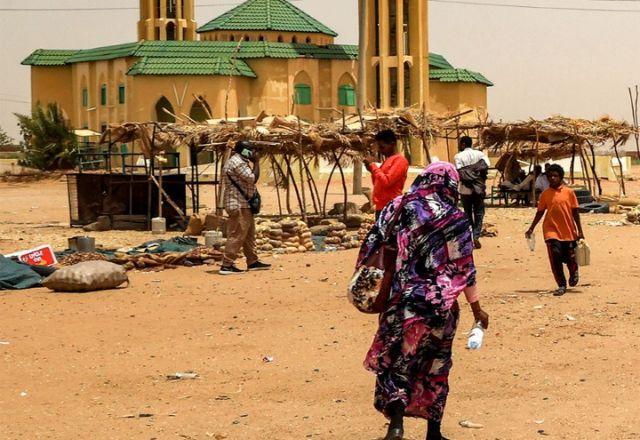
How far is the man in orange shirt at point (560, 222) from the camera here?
12.0 metres

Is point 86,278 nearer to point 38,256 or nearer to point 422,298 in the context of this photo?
point 38,256

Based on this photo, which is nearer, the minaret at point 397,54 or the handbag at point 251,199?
the handbag at point 251,199

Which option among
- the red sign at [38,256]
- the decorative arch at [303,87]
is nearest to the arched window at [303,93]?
the decorative arch at [303,87]

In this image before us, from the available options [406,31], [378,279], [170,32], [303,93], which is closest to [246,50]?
[303,93]

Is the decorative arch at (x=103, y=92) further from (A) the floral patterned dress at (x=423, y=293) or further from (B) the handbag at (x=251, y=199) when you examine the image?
(A) the floral patterned dress at (x=423, y=293)

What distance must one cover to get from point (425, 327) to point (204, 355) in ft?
11.7

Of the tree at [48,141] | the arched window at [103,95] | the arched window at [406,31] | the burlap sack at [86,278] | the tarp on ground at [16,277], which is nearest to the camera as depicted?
the burlap sack at [86,278]

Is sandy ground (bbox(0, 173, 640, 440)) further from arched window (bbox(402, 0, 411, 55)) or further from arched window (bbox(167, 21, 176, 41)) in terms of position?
arched window (bbox(167, 21, 176, 41))

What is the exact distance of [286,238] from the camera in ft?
59.8

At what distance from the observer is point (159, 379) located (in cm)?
894

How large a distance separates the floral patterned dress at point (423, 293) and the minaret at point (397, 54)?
49.8 meters

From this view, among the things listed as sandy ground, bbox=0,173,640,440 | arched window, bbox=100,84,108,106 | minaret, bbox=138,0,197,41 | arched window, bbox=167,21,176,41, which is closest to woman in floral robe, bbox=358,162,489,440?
sandy ground, bbox=0,173,640,440

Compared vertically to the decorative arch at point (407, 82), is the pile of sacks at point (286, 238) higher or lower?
lower

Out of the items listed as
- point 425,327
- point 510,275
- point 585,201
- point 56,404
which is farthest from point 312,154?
point 425,327
